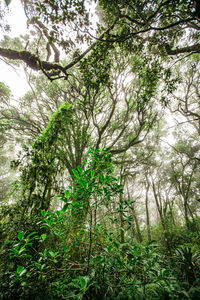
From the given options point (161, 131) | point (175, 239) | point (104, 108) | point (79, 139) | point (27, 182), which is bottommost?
point (175, 239)

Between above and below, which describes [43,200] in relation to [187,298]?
above

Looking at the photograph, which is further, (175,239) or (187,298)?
(175,239)

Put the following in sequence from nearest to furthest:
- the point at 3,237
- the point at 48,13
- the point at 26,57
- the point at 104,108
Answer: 1. the point at 3,237
2. the point at 48,13
3. the point at 26,57
4. the point at 104,108

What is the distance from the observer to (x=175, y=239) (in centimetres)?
761

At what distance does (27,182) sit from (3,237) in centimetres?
79

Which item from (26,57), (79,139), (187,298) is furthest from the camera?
(79,139)

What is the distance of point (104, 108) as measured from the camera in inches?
274

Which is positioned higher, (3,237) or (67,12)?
(67,12)

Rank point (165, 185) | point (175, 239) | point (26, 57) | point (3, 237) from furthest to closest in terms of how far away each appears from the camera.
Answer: point (165, 185) < point (175, 239) < point (26, 57) < point (3, 237)

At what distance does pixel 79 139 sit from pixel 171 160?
368 inches

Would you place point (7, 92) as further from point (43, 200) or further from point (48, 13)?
point (43, 200)

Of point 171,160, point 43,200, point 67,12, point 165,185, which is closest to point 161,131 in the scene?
point 171,160

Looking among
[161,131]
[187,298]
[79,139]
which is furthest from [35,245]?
[161,131]

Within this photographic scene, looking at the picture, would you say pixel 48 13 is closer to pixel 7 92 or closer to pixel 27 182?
pixel 27 182
